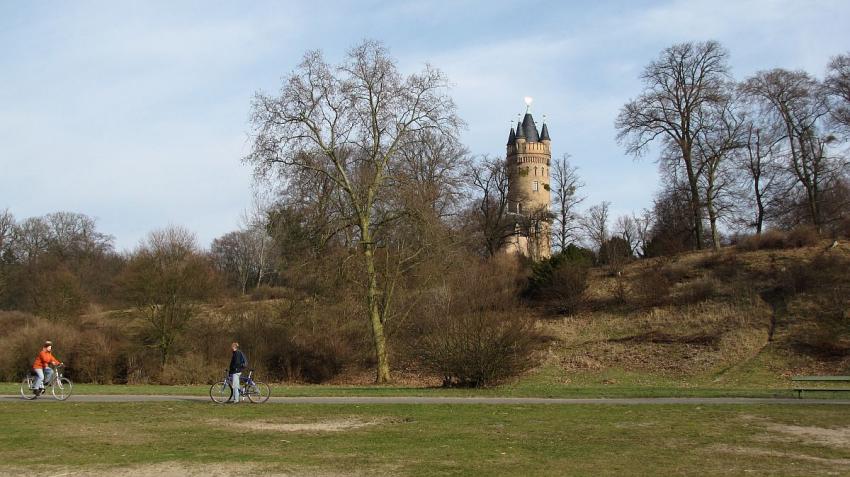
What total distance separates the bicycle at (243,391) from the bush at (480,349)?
5868mm

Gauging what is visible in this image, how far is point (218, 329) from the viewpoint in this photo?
118ft

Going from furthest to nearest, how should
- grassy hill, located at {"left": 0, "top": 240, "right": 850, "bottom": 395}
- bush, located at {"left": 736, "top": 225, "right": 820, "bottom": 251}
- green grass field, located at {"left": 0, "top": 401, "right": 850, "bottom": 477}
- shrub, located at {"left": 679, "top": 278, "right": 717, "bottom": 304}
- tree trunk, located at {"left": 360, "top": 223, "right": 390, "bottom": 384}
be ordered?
bush, located at {"left": 736, "top": 225, "right": 820, "bottom": 251}, shrub, located at {"left": 679, "top": 278, "right": 717, "bottom": 304}, grassy hill, located at {"left": 0, "top": 240, "right": 850, "bottom": 395}, tree trunk, located at {"left": 360, "top": 223, "right": 390, "bottom": 384}, green grass field, located at {"left": 0, "top": 401, "right": 850, "bottom": 477}

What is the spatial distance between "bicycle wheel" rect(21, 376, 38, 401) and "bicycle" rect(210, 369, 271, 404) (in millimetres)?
5134

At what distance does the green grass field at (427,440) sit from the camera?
967 centimetres

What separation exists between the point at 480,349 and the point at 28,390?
12942mm

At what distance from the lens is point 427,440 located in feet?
39.0

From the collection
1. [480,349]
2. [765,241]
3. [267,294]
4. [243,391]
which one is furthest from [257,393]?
[765,241]

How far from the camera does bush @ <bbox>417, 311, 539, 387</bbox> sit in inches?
862

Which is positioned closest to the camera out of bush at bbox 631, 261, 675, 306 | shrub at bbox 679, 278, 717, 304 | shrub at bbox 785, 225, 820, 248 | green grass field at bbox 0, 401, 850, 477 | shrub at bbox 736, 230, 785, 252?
green grass field at bbox 0, 401, 850, 477

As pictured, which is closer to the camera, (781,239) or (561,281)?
(561,281)

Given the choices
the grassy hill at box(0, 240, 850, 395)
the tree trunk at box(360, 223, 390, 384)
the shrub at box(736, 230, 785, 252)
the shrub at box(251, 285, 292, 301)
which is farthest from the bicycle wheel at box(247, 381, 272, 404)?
the shrub at box(736, 230, 785, 252)

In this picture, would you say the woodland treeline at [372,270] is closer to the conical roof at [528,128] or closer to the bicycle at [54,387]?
the bicycle at [54,387]

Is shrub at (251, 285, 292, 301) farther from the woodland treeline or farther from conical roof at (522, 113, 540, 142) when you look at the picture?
conical roof at (522, 113, 540, 142)

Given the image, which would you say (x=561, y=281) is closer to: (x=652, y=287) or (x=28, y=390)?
(x=652, y=287)
